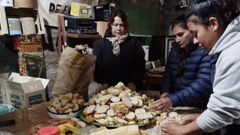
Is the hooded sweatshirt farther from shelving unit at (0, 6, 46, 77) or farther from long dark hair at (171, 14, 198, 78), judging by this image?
shelving unit at (0, 6, 46, 77)

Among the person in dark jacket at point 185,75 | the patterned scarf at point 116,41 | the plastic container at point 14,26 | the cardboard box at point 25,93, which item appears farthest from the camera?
the plastic container at point 14,26

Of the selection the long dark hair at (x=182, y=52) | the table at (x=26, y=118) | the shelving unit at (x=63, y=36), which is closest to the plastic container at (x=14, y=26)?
the shelving unit at (x=63, y=36)

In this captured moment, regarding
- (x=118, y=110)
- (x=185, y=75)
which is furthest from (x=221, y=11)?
(x=185, y=75)

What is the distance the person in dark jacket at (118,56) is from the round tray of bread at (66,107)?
95 cm

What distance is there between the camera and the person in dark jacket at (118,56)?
7.79 ft

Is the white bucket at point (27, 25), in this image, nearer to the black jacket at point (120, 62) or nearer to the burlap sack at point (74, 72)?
the black jacket at point (120, 62)

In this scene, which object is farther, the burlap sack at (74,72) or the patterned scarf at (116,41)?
the patterned scarf at (116,41)

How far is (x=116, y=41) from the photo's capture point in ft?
7.75

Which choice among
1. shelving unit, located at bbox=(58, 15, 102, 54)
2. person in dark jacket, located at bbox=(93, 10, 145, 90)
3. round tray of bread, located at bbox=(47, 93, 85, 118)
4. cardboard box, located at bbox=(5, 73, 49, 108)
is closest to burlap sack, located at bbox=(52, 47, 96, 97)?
cardboard box, located at bbox=(5, 73, 49, 108)

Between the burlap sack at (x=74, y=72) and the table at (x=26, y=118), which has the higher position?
the burlap sack at (x=74, y=72)

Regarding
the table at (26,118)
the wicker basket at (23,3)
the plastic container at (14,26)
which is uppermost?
the wicker basket at (23,3)

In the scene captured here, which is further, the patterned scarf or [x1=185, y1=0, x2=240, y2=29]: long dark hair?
the patterned scarf

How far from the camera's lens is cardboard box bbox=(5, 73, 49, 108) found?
1601 mm

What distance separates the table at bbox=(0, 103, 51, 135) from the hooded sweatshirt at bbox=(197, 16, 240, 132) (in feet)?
2.60
